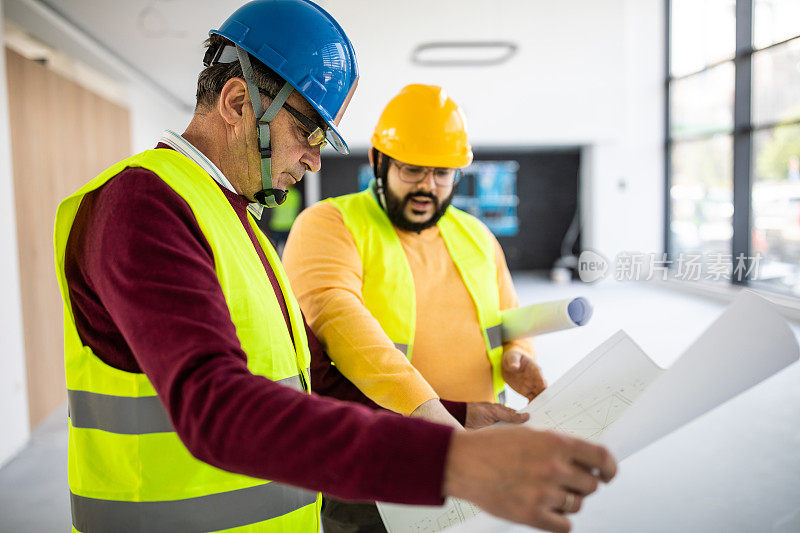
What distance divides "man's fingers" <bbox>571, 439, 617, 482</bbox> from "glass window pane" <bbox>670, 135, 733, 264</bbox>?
27.6 ft

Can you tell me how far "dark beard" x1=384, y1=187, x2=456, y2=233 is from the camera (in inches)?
60.7

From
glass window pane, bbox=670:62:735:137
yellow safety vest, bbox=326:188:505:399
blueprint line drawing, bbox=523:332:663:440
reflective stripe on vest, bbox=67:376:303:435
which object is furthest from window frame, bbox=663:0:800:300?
reflective stripe on vest, bbox=67:376:303:435

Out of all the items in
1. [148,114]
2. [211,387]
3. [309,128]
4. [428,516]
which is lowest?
[428,516]

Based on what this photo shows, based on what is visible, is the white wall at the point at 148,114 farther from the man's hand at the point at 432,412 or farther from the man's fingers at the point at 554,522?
the man's fingers at the point at 554,522

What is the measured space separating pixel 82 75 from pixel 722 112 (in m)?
7.65

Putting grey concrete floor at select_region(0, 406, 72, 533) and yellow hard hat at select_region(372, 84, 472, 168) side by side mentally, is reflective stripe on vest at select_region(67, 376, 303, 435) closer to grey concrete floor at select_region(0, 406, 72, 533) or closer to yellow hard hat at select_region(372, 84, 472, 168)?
yellow hard hat at select_region(372, 84, 472, 168)

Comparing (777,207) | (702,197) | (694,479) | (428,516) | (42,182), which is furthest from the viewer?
(702,197)

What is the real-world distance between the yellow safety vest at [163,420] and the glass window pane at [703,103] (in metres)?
8.60

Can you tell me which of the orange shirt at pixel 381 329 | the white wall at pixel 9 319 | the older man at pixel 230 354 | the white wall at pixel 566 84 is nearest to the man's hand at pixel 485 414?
the orange shirt at pixel 381 329

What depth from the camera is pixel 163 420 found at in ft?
2.65

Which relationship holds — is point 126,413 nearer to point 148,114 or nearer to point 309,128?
point 309,128

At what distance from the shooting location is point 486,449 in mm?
528

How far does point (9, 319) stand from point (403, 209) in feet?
9.40

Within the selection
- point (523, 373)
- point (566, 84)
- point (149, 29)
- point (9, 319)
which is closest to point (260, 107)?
point (523, 373)
